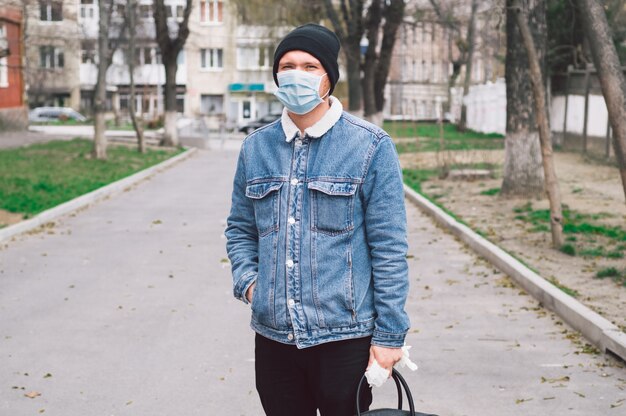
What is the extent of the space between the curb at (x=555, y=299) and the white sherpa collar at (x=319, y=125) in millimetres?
4345

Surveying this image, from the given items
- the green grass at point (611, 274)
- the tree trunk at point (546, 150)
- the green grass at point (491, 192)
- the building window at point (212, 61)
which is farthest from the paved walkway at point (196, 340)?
the building window at point (212, 61)

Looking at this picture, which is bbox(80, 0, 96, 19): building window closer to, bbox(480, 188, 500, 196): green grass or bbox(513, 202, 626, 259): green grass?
bbox(480, 188, 500, 196): green grass

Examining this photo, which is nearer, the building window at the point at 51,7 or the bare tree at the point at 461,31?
the building window at the point at 51,7

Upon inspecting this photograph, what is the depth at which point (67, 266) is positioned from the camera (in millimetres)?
11305

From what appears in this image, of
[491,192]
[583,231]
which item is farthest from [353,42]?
[583,231]

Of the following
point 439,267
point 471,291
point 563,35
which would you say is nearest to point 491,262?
point 439,267

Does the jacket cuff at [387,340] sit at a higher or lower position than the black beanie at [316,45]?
lower

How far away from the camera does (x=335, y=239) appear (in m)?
3.21

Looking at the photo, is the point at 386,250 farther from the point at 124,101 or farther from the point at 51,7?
the point at 124,101

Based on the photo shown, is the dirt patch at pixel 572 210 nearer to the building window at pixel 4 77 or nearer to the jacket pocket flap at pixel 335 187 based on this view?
the jacket pocket flap at pixel 335 187

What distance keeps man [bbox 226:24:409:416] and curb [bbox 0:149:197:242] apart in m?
10.5

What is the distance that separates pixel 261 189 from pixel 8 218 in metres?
12.4

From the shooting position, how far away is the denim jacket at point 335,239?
3.21 m

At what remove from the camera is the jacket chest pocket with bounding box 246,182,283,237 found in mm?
3279
